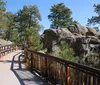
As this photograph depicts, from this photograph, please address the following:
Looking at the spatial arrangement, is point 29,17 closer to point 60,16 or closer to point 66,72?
point 60,16

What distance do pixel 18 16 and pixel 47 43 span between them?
34.4m

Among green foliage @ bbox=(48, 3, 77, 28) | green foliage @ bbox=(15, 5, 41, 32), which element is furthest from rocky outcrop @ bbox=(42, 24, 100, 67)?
green foliage @ bbox=(15, 5, 41, 32)

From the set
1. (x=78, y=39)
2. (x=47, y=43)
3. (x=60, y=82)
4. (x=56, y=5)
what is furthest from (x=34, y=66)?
(x=56, y=5)

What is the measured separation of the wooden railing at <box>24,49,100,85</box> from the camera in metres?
5.07

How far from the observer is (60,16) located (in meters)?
52.8

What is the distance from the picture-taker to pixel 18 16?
2255 inches

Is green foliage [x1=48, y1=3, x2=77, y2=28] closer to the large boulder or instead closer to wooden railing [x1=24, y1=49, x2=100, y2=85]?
the large boulder

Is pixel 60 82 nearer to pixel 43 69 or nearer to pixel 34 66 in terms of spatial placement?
pixel 43 69

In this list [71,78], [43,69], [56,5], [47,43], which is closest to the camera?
[71,78]

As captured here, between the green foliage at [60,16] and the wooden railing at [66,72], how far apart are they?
134 feet

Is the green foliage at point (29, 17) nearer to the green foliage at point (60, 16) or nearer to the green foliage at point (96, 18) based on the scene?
the green foliage at point (60, 16)

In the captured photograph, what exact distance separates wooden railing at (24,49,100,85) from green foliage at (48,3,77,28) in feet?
134

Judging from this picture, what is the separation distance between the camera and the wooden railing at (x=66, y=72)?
16.6ft

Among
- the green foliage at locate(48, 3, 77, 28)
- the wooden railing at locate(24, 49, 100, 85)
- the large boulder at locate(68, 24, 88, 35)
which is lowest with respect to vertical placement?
the wooden railing at locate(24, 49, 100, 85)
